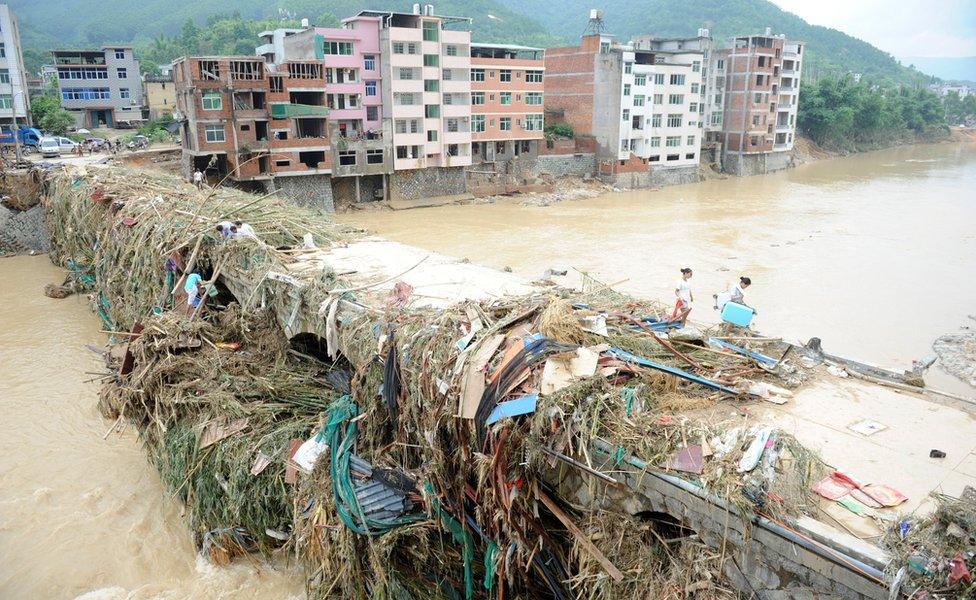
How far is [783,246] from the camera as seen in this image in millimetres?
27500

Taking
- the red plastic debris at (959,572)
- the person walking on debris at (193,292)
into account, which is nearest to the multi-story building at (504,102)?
Answer: the person walking on debris at (193,292)

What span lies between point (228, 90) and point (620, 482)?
28.9 meters

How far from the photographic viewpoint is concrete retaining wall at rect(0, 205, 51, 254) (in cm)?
2467

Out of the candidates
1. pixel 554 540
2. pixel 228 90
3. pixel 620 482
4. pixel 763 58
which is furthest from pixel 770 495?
pixel 763 58

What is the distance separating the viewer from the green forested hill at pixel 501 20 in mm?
88625

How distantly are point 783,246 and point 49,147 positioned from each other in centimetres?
3416

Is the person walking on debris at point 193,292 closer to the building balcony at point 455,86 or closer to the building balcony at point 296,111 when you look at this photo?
the building balcony at point 296,111

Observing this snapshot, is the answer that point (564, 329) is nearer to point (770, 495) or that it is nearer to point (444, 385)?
point (444, 385)

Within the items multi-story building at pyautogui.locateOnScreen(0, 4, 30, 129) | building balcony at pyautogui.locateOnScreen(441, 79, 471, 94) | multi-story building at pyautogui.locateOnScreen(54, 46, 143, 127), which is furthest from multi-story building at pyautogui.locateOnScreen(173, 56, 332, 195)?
multi-story building at pyautogui.locateOnScreen(54, 46, 143, 127)

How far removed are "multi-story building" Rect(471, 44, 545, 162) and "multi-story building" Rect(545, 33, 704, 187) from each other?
4.32m

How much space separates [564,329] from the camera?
6758 mm

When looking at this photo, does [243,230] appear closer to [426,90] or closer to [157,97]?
[426,90]

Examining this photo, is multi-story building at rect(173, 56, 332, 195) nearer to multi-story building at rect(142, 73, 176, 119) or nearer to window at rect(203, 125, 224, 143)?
window at rect(203, 125, 224, 143)

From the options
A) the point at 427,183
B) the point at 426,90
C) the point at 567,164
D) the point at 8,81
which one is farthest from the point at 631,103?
the point at 8,81
